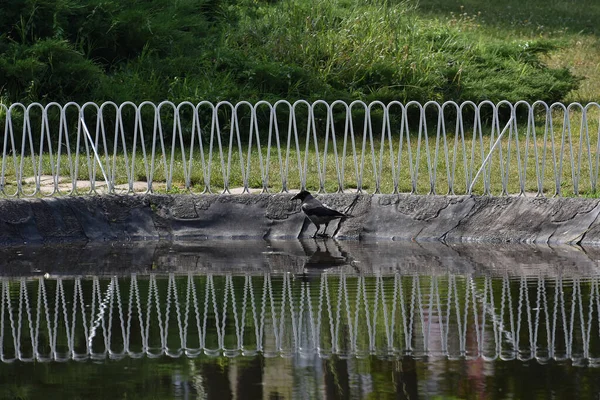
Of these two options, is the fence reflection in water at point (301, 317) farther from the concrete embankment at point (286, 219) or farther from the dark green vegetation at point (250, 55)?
the dark green vegetation at point (250, 55)

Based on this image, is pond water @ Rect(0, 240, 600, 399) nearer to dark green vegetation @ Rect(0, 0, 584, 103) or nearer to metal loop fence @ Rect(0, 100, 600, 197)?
metal loop fence @ Rect(0, 100, 600, 197)

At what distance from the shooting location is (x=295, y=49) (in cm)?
1820

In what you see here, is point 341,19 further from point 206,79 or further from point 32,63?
point 32,63

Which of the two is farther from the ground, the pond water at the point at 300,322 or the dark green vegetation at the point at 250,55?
the dark green vegetation at the point at 250,55

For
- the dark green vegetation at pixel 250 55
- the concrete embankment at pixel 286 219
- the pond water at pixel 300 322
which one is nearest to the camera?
the pond water at pixel 300 322

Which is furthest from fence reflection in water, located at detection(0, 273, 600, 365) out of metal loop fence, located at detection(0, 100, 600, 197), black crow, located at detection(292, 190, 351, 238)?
metal loop fence, located at detection(0, 100, 600, 197)

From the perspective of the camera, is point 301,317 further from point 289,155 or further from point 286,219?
point 289,155

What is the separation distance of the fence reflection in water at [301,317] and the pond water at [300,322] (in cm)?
2

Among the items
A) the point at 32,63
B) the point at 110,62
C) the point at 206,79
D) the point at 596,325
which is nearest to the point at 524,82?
the point at 206,79

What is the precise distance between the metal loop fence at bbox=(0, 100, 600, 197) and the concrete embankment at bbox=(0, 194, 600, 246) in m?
0.31

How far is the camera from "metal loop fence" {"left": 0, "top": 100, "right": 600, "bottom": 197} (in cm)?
1236

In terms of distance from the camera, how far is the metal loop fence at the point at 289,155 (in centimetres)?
1236

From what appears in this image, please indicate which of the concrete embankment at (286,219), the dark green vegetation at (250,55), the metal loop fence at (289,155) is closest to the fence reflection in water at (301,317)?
the concrete embankment at (286,219)

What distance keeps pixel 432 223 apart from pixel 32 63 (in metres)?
6.63
